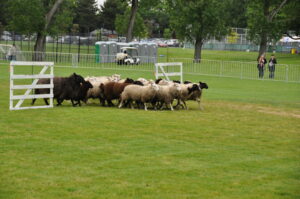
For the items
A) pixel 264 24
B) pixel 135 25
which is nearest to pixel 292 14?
pixel 264 24

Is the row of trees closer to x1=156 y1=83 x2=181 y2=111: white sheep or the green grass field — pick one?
the green grass field

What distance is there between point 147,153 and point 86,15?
9297cm

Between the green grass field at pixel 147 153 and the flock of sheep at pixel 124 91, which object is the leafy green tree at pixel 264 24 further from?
the green grass field at pixel 147 153

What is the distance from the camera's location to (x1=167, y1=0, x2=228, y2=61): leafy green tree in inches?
2441

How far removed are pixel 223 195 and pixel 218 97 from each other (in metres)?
18.5

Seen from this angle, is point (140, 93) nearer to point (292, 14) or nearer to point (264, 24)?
point (264, 24)

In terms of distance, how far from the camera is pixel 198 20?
62.7 m

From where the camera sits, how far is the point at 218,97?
91.0 ft

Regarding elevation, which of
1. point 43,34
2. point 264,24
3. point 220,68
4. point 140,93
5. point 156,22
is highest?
point 156,22

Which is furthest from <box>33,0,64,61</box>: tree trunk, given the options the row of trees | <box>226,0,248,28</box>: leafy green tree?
<box>226,0,248,28</box>: leafy green tree

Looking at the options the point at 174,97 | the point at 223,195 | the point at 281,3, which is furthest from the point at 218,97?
the point at 281,3

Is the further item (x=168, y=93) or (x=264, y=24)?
(x=264, y=24)

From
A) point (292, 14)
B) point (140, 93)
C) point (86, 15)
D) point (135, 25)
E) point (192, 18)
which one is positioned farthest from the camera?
point (86, 15)

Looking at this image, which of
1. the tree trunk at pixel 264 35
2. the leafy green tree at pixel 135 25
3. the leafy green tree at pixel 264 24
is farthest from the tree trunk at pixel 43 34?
the tree trunk at pixel 264 35
